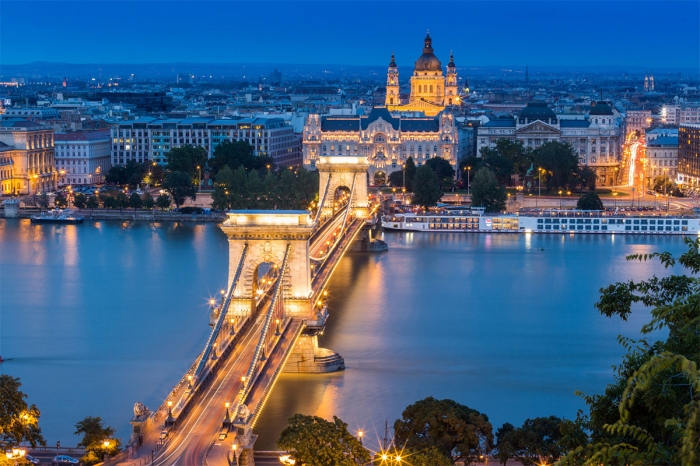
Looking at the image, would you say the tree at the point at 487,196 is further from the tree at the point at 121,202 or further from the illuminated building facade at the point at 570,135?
the illuminated building facade at the point at 570,135


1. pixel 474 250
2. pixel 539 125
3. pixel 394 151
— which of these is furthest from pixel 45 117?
pixel 474 250

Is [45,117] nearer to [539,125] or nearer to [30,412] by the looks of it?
[539,125]

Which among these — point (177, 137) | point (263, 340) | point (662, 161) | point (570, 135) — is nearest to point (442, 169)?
point (570, 135)

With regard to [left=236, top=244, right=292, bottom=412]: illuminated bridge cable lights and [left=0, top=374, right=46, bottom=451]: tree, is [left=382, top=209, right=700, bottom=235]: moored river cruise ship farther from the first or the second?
[left=0, top=374, right=46, bottom=451]: tree

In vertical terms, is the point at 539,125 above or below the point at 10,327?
above

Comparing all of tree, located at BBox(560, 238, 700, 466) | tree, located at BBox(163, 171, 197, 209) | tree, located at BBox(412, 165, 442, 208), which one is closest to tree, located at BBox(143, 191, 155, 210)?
tree, located at BBox(163, 171, 197, 209)
